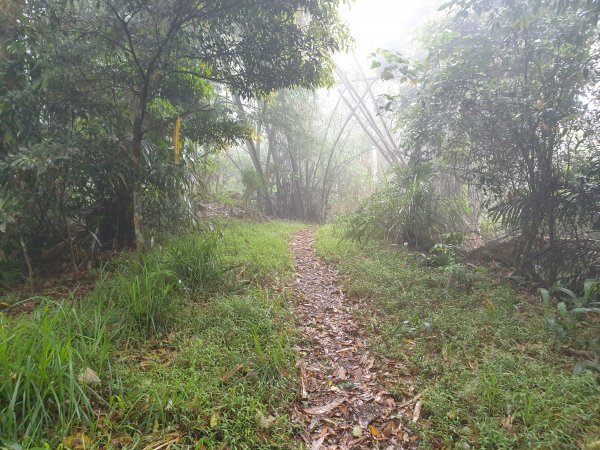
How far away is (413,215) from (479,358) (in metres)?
3.77

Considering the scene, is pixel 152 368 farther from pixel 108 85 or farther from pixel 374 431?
pixel 108 85

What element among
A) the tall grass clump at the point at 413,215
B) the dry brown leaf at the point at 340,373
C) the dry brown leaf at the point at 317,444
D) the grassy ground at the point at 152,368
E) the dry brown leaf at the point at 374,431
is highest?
the tall grass clump at the point at 413,215

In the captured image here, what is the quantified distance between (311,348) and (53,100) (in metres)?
3.89

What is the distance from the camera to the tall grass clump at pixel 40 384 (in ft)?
6.22

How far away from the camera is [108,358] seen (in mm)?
2590

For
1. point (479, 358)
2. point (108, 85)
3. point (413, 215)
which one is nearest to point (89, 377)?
point (479, 358)

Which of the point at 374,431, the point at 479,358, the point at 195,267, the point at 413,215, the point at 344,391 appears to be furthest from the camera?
the point at 413,215

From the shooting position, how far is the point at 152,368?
2672 millimetres

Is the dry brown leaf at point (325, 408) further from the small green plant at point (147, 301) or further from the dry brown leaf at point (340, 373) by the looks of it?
the small green plant at point (147, 301)

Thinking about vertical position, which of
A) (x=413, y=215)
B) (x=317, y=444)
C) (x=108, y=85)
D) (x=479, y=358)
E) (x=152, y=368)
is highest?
(x=108, y=85)

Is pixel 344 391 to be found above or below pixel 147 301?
below

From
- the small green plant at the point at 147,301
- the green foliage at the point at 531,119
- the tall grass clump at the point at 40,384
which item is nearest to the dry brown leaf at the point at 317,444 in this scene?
the tall grass clump at the point at 40,384

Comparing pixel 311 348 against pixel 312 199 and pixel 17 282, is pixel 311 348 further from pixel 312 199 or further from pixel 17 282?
pixel 312 199

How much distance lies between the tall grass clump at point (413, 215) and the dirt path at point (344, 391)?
2.62m
